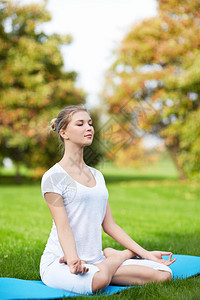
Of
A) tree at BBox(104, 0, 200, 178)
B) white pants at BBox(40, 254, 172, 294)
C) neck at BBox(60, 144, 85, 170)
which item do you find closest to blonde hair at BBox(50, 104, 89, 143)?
neck at BBox(60, 144, 85, 170)

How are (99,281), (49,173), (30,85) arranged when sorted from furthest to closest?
1. (30,85)
2. (49,173)
3. (99,281)

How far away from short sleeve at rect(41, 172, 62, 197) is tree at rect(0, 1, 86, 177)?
12.9 meters

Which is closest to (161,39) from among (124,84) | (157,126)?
(124,84)

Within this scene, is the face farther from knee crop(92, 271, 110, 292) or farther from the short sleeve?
knee crop(92, 271, 110, 292)

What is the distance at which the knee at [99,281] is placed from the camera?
2861mm

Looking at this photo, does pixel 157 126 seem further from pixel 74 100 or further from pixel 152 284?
pixel 152 284

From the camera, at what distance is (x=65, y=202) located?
2.96 metres

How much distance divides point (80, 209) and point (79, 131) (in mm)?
610

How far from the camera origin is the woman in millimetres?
2857

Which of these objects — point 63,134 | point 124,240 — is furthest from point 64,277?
point 63,134

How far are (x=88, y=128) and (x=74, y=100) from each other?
605 inches

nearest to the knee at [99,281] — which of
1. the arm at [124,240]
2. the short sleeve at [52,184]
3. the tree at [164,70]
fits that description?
the arm at [124,240]

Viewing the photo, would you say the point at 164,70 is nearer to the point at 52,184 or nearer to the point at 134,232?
the point at 134,232

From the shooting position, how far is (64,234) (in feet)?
9.30
